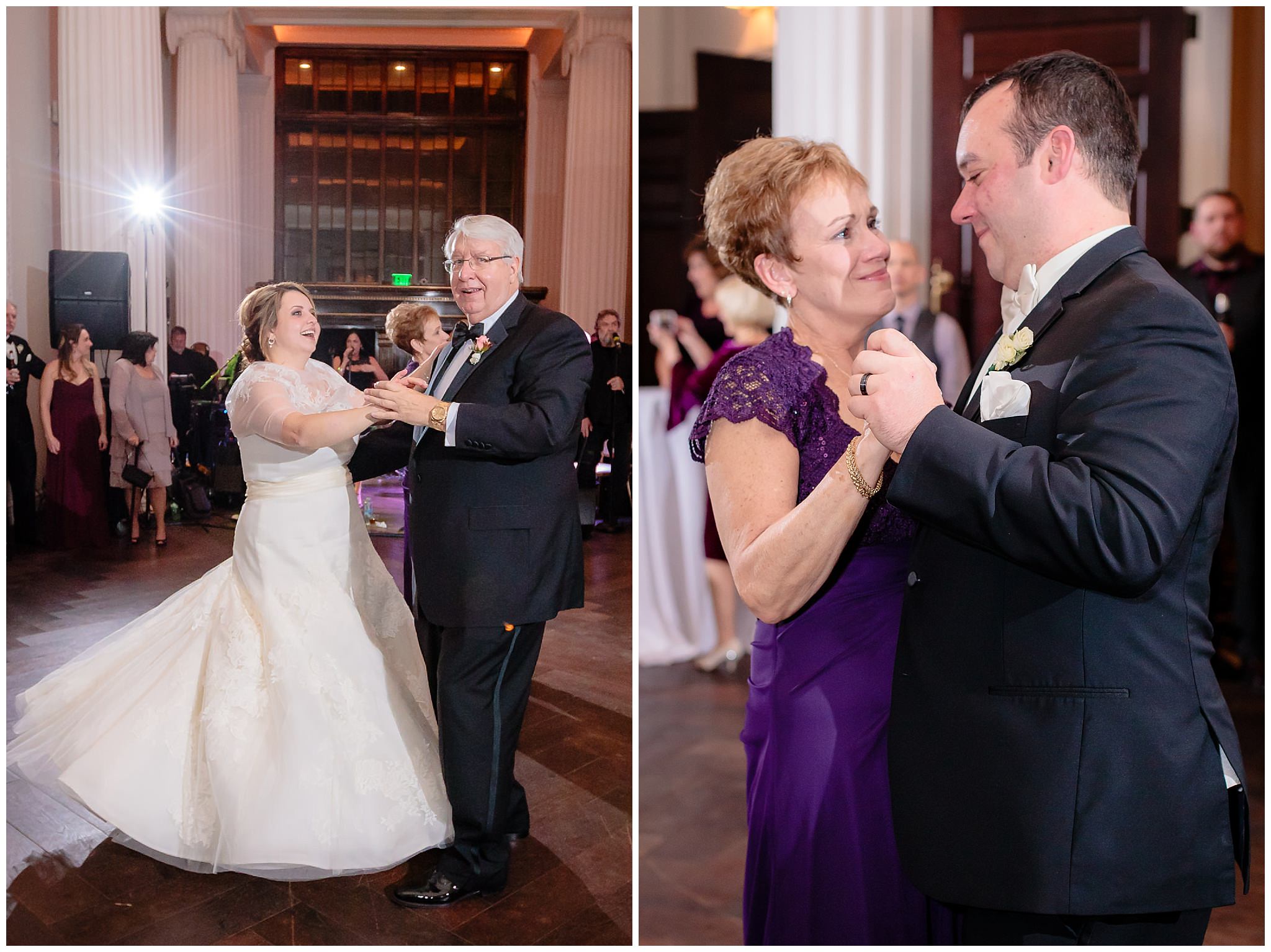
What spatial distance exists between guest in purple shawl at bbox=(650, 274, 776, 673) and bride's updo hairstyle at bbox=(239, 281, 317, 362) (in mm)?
2534

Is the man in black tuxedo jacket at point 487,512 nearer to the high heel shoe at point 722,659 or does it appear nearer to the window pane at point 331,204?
the window pane at point 331,204

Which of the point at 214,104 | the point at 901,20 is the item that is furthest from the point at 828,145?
the point at 901,20

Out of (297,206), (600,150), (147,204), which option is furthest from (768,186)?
(147,204)

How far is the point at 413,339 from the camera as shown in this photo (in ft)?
5.81

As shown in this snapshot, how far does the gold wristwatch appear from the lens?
176 cm

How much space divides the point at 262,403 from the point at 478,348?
0.37 m

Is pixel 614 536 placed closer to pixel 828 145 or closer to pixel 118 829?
pixel 828 145

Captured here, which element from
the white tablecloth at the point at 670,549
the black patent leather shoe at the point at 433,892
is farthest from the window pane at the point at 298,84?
the white tablecloth at the point at 670,549

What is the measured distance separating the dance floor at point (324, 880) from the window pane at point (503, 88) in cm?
79

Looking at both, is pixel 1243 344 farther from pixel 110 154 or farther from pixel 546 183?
pixel 110 154

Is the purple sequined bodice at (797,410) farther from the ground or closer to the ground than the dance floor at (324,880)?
farther from the ground

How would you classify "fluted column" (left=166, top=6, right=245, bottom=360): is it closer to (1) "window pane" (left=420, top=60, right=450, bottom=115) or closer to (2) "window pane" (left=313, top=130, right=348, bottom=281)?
(2) "window pane" (left=313, top=130, right=348, bottom=281)

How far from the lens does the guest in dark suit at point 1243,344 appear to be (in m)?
4.66

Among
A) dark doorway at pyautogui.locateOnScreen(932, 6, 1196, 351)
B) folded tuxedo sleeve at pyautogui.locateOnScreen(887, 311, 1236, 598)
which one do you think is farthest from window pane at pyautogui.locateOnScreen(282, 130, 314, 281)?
dark doorway at pyautogui.locateOnScreen(932, 6, 1196, 351)
